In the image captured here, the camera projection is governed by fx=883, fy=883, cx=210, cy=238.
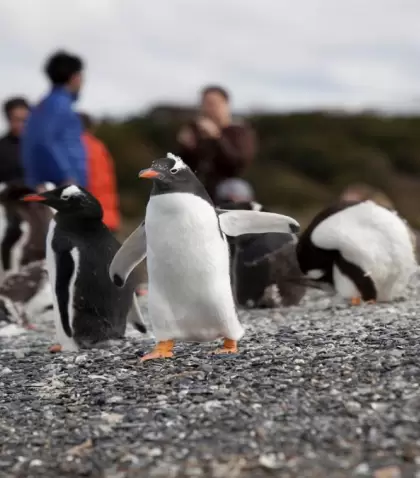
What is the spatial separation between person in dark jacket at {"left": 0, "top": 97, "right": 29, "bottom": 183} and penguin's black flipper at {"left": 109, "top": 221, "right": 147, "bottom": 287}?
4.19m

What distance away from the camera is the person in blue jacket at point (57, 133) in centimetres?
691

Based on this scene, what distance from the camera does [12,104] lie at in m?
8.22

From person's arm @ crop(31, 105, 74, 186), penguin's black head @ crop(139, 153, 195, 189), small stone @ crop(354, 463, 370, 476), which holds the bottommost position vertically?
small stone @ crop(354, 463, 370, 476)

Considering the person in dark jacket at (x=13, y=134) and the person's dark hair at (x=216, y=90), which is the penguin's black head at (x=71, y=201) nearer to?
the person's dark hair at (x=216, y=90)

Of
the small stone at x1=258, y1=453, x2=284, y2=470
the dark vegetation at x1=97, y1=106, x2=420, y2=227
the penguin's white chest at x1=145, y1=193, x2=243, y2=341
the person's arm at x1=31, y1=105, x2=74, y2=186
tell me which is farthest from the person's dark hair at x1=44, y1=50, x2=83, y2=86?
the dark vegetation at x1=97, y1=106, x2=420, y2=227

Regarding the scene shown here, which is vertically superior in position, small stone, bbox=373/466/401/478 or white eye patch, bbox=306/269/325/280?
white eye patch, bbox=306/269/325/280

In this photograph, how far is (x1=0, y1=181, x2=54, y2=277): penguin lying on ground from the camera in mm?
7395

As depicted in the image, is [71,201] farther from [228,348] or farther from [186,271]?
[228,348]

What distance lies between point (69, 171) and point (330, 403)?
14.7 ft

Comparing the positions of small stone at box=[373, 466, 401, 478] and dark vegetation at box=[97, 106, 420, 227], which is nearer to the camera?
small stone at box=[373, 466, 401, 478]

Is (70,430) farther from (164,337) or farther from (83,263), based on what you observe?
(83,263)

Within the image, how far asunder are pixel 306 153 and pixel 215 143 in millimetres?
27001

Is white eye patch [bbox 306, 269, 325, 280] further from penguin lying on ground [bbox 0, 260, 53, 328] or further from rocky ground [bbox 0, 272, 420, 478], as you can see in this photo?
penguin lying on ground [bbox 0, 260, 53, 328]

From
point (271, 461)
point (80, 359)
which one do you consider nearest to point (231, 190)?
point (80, 359)
